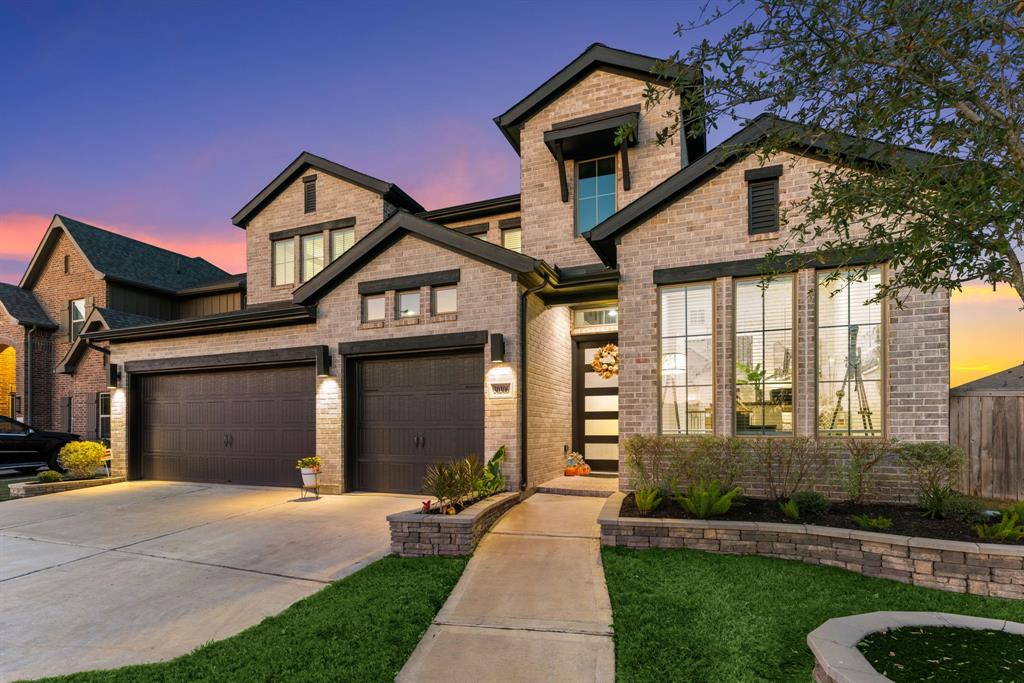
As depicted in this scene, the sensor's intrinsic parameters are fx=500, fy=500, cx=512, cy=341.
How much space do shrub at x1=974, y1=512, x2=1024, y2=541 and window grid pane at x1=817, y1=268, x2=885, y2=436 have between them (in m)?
2.02

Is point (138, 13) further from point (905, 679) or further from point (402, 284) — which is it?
point (905, 679)

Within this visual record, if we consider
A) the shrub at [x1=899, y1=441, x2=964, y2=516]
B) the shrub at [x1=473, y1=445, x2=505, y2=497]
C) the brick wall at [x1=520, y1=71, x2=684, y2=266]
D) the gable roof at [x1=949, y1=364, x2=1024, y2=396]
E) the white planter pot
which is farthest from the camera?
the brick wall at [x1=520, y1=71, x2=684, y2=266]

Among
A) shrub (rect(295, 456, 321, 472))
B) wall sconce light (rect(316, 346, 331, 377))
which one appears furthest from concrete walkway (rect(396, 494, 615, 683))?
wall sconce light (rect(316, 346, 331, 377))

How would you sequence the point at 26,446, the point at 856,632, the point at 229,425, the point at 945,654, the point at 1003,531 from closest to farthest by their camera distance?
the point at 945,654, the point at 856,632, the point at 1003,531, the point at 229,425, the point at 26,446

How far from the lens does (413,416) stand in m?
9.78

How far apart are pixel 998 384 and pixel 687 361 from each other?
4.11 m

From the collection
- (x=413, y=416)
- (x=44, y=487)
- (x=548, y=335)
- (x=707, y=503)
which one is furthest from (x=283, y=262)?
(x=707, y=503)

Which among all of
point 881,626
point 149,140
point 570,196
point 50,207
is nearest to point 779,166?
point 570,196

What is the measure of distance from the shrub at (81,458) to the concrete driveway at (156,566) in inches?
58.4

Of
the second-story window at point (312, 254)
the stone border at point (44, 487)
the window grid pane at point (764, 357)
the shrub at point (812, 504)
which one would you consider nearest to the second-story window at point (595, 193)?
the window grid pane at point (764, 357)

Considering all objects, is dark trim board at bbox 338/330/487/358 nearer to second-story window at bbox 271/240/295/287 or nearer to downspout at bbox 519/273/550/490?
downspout at bbox 519/273/550/490

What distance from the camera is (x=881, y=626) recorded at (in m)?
3.75

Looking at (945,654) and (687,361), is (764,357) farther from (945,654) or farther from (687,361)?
(945,654)

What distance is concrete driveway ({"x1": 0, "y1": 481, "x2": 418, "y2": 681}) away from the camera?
13.4ft
